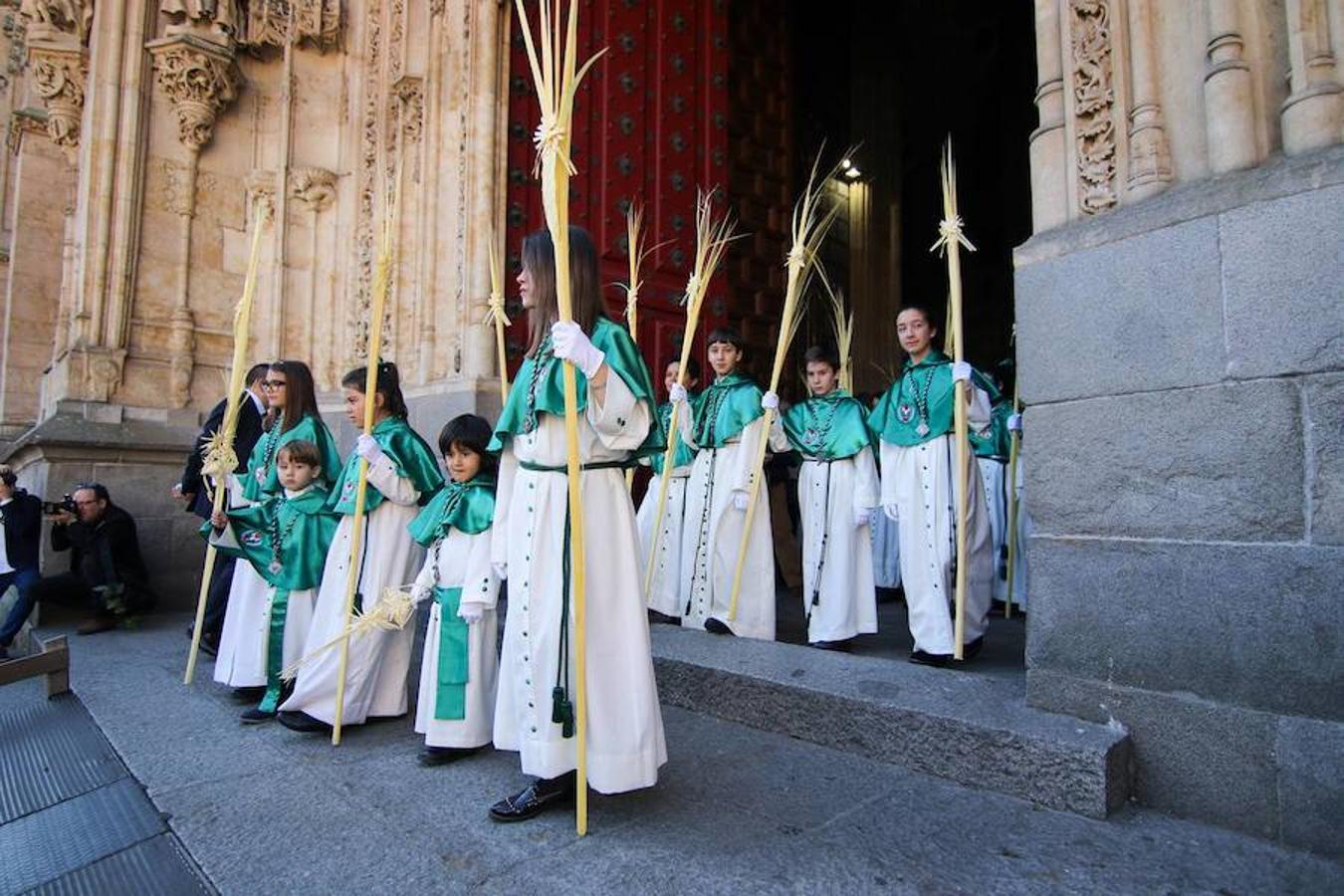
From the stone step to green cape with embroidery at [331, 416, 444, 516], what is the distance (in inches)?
58.9

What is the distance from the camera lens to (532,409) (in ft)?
9.21

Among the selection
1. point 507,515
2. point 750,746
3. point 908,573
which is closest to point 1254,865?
point 750,746

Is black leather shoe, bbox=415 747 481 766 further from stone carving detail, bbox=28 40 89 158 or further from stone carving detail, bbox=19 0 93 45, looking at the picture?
stone carving detail, bbox=19 0 93 45

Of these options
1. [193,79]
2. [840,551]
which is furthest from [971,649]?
[193,79]

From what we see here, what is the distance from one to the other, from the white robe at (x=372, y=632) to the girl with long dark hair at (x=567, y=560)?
126 centimetres

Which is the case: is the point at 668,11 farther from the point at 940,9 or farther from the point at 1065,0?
the point at 940,9

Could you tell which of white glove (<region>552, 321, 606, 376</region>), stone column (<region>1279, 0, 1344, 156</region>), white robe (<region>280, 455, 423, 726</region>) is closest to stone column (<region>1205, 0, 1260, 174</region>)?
stone column (<region>1279, 0, 1344, 156</region>)

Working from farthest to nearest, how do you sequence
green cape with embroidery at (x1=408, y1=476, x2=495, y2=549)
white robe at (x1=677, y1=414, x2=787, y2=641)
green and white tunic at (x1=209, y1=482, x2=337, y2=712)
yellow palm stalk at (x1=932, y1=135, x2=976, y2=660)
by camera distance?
white robe at (x1=677, y1=414, x2=787, y2=641) < green and white tunic at (x1=209, y1=482, x2=337, y2=712) < yellow palm stalk at (x1=932, y1=135, x2=976, y2=660) < green cape with embroidery at (x1=408, y1=476, x2=495, y2=549)

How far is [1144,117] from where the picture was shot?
9.52ft

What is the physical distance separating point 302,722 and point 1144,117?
441cm

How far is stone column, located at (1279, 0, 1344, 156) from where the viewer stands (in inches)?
98.6

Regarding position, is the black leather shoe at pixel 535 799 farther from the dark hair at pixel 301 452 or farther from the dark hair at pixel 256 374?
the dark hair at pixel 256 374

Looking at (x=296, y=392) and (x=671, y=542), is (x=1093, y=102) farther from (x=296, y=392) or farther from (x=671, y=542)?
(x=296, y=392)

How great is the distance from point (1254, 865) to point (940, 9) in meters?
14.4
